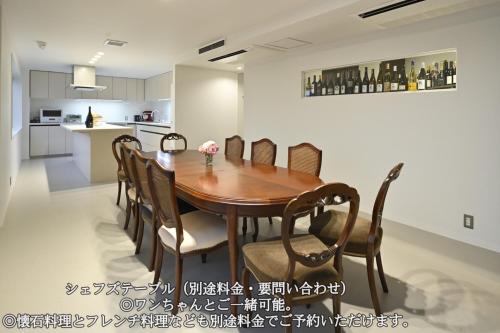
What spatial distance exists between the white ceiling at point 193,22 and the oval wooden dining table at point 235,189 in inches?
65.9

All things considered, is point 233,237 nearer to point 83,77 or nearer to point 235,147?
point 235,147

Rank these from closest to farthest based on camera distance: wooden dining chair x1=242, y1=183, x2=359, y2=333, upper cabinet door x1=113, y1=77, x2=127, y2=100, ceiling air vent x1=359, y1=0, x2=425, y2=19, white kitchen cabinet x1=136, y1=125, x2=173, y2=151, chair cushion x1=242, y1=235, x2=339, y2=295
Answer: wooden dining chair x1=242, y1=183, x2=359, y2=333 < chair cushion x1=242, y1=235, x2=339, y2=295 < ceiling air vent x1=359, y1=0, x2=425, y2=19 < white kitchen cabinet x1=136, y1=125, x2=173, y2=151 < upper cabinet door x1=113, y1=77, x2=127, y2=100

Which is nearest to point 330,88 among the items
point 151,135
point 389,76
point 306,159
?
point 389,76

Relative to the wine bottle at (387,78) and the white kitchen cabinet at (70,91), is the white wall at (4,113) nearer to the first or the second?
the wine bottle at (387,78)

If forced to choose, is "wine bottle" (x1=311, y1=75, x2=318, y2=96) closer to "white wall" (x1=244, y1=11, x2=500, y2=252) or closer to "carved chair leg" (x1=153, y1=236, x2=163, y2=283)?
"white wall" (x1=244, y1=11, x2=500, y2=252)

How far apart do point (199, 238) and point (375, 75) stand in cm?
307

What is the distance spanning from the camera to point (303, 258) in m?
1.50

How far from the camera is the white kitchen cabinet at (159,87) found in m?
8.12

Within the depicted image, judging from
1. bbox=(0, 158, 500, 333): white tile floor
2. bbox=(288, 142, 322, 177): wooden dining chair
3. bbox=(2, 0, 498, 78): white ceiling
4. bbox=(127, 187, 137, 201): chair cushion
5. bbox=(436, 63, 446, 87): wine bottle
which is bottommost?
bbox=(0, 158, 500, 333): white tile floor

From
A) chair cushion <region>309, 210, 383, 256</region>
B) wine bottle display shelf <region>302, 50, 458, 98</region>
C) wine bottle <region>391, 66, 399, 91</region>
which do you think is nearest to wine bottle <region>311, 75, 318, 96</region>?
wine bottle display shelf <region>302, 50, 458, 98</region>

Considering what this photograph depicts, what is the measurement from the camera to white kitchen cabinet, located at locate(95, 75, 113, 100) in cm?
902

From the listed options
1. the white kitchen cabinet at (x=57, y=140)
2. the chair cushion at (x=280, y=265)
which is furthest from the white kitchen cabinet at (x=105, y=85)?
the chair cushion at (x=280, y=265)

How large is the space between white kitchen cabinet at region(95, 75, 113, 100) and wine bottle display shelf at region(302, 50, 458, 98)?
21.2 feet

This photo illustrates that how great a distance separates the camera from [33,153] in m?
8.34
